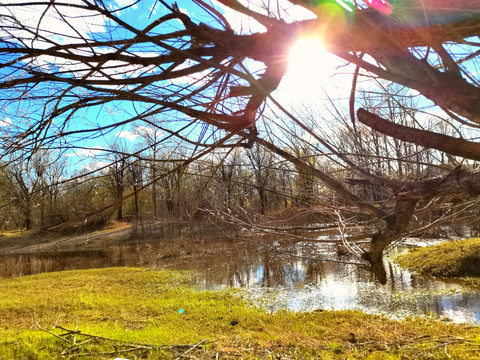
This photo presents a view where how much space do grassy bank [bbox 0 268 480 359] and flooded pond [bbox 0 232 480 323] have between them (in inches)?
43.8

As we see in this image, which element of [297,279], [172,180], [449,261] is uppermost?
[172,180]

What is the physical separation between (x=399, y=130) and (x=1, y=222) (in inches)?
118

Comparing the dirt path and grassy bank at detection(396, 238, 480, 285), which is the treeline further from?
the dirt path

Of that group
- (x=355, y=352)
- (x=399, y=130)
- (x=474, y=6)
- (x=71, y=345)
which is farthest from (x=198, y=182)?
(x=355, y=352)

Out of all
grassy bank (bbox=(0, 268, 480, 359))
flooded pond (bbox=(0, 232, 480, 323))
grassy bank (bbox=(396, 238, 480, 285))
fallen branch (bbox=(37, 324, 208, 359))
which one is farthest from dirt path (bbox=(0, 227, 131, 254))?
fallen branch (bbox=(37, 324, 208, 359))

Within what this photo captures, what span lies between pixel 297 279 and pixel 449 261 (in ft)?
17.1

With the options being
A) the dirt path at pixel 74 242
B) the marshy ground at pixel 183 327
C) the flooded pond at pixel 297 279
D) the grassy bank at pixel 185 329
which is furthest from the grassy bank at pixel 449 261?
the dirt path at pixel 74 242

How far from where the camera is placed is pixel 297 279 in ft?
40.3

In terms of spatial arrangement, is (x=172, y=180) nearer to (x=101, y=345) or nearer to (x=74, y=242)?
(x=101, y=345)

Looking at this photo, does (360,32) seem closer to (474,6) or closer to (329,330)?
(474,6)

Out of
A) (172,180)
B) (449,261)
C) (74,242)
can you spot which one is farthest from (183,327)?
(74,242)

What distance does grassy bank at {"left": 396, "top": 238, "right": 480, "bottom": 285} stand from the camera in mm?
10945

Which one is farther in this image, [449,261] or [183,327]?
[449,261]

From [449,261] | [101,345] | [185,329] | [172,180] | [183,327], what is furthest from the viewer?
[449,261]
